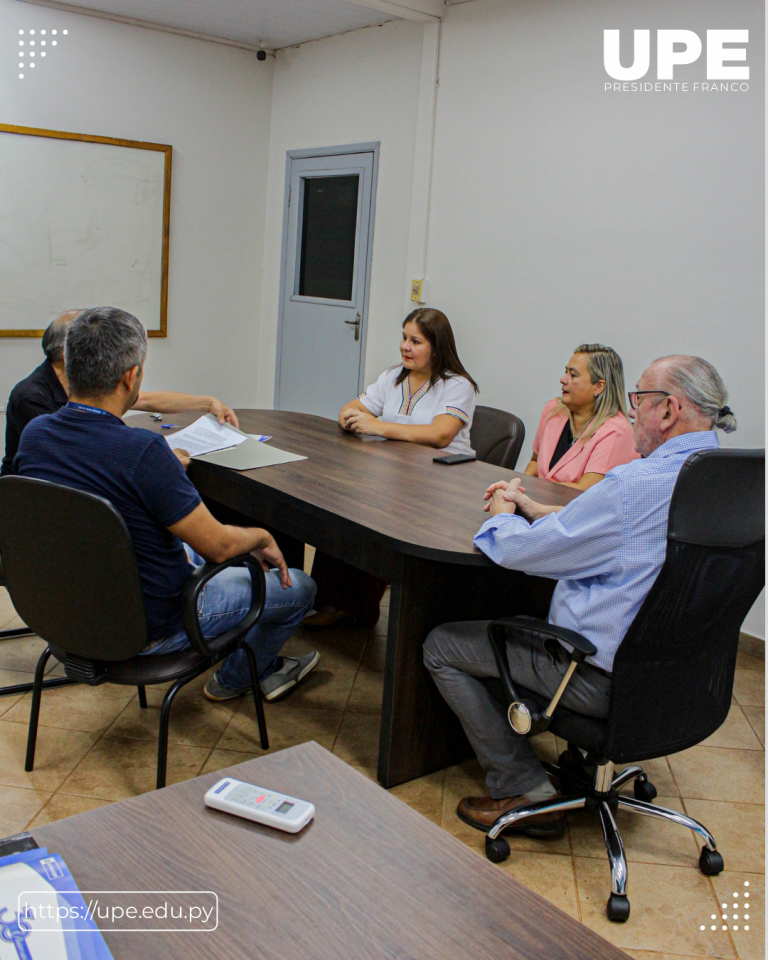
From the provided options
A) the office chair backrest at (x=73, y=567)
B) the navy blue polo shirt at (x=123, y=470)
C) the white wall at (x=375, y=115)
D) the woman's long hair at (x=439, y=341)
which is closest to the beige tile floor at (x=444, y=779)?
the office chair backrest at (x=73, y=567)

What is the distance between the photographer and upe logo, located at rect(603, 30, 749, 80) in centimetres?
350

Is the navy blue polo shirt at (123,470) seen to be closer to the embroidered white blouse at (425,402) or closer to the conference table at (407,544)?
the conference table at (407,544)

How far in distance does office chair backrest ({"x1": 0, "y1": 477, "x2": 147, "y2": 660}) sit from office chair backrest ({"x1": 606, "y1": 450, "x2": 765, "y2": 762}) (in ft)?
3.65

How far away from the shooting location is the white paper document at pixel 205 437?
117 inches

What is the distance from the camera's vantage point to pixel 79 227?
17.3ft

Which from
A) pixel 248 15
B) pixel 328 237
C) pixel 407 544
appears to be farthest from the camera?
pixel 328 237

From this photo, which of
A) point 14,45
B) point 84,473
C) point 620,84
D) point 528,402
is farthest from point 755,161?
point 14,45

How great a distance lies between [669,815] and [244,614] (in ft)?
3.95

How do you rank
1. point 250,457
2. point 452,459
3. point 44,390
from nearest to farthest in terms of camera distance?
point 44,390 < point 250,457 < point 452,459

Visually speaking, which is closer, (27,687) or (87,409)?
(87,409)

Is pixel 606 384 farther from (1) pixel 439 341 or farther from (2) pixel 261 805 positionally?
(2) pixel 261 805

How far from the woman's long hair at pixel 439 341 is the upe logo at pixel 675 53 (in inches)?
58.3

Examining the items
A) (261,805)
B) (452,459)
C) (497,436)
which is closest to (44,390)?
(452,459)

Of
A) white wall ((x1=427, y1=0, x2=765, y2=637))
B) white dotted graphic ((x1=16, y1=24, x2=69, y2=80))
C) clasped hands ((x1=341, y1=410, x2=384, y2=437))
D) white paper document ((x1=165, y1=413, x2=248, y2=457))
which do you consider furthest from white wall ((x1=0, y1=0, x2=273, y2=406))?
clasped hands ((x1=341, y1=410, x2=384, y2=437))
